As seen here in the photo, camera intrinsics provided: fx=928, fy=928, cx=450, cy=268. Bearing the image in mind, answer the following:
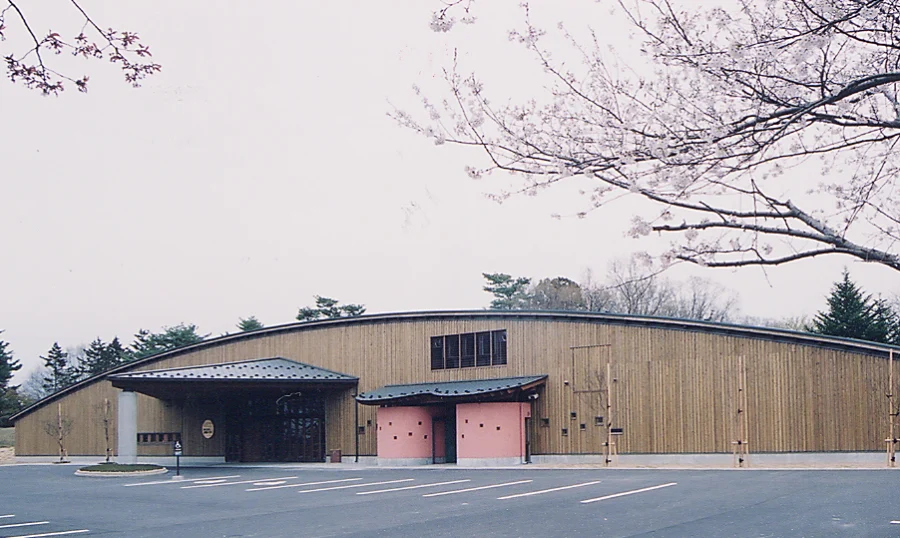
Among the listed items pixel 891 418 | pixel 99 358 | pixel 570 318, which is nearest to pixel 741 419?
pixel 891 418

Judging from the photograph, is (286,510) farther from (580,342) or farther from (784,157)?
(580,342)

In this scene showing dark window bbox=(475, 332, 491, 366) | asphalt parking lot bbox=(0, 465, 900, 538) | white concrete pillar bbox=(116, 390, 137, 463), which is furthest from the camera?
dark window bbox=(475, 332, 491, 366)

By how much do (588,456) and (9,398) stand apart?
43194 millimetres

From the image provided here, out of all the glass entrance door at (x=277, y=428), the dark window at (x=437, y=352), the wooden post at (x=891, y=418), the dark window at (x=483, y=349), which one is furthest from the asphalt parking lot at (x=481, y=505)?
the glass entrance door at (x=277, y=428)

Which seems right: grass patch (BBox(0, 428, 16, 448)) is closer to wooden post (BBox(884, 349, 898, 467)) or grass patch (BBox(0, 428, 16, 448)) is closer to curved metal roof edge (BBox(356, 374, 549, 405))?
curved metal roof edge (BBox(356, 374, 549, 405))

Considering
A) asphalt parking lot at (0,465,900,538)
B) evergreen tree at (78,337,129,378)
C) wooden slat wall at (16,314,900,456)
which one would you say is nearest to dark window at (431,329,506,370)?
wooden slat wall at (16,314,900,456)

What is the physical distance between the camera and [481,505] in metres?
16.3

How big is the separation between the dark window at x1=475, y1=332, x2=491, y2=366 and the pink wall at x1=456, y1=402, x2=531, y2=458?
1.96 meters

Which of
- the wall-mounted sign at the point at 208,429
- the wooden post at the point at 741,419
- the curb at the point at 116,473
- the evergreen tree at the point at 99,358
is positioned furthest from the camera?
the evergreen tree at the point at 99,358

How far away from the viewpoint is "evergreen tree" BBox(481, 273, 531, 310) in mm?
66250

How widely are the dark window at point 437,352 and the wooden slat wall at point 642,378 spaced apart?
229 millimetres

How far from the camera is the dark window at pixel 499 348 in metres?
32.9

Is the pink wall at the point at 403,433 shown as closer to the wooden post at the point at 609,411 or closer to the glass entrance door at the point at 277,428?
Result: the glass entrance door at the point at 277,428

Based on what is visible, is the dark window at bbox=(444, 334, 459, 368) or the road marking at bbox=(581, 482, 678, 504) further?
the dark window at bbox=(444, 334, 459, 368)
